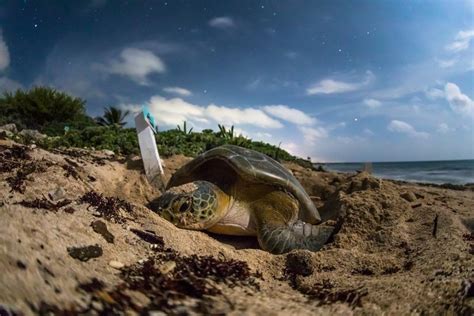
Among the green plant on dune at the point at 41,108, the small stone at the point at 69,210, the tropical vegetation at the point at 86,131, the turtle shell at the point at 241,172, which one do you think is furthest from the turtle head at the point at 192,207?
the green plant on dune at the point at 41,108

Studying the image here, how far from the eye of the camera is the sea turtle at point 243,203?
2.70 m

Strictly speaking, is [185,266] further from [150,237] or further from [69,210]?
[69,210]

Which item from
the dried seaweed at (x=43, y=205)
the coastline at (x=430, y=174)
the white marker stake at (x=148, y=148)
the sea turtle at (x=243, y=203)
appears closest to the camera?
the dried seaweed at (x=43, y=205)

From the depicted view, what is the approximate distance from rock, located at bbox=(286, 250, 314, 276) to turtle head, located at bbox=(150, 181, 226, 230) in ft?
3.20

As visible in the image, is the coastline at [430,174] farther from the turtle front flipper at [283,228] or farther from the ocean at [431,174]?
the turtle front flipper at [283,228]

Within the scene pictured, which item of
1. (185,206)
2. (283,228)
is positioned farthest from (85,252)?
(283,228)

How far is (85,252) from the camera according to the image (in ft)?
4.49

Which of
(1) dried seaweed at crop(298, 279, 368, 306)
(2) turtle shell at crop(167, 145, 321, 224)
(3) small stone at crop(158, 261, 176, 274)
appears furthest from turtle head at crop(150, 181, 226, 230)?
(1) dried seaweed at crop(298, 279, 368, 306)

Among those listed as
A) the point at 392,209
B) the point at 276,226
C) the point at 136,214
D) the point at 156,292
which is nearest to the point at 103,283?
the point at 156,292

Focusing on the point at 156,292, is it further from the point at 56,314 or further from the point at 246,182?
the point at 246,182

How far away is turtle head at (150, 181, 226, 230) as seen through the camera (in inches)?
106

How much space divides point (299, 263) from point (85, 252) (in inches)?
48.1

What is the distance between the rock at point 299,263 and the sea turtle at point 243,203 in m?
0.48

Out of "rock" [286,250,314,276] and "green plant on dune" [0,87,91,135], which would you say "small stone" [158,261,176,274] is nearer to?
"rock" [286,250,314,276]
